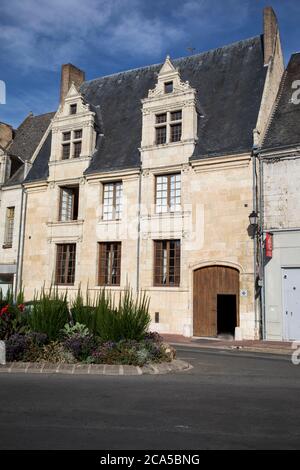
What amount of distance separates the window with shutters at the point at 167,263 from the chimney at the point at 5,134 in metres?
14.2

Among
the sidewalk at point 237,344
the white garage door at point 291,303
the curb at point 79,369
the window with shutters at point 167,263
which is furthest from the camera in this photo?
the window with shutters at point 167,263

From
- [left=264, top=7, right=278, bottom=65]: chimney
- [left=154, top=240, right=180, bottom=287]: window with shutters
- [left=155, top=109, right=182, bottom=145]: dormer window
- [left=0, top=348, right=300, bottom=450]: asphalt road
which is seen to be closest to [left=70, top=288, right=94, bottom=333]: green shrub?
[left=0, top=348, right=300, bottom=450]: asphalt road

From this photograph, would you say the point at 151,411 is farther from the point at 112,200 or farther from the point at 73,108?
the point at 73,108

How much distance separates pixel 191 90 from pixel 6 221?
12.5m

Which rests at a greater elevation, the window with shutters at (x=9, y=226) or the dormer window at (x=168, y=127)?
the dormer window at (x=168, y=127)

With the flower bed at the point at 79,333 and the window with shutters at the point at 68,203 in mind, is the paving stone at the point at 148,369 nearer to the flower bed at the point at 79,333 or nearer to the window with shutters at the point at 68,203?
the flower bed at the point at 79,333

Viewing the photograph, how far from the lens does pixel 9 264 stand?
2506 cm

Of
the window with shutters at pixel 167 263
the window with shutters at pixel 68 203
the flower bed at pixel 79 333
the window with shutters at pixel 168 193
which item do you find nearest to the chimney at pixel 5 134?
the window with shutters at pixel 68 203

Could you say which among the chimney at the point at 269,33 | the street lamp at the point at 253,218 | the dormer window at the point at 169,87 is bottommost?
the street lamp at the point at 253,218

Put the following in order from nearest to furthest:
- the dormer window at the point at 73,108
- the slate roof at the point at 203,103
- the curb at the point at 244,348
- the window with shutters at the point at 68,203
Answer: the curb at the point at 244,348
the slate roof at the point at 203,103
the window with shutters at the point at 68,203
the dormer window at the point at 73,108

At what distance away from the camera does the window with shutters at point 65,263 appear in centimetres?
2309

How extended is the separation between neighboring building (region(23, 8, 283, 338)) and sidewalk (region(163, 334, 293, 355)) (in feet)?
3.15
